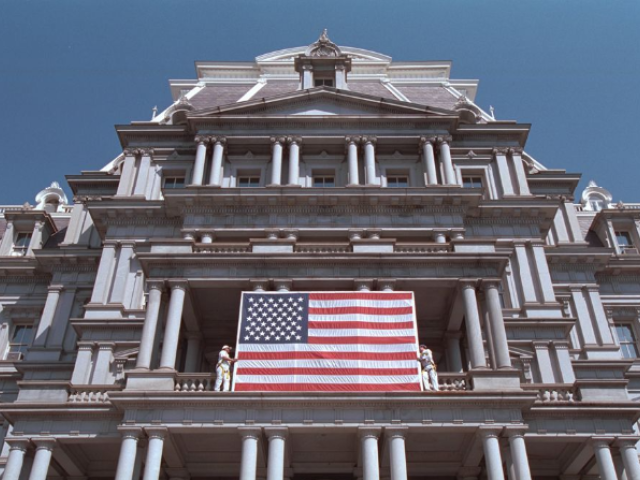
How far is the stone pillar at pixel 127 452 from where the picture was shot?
24.4m

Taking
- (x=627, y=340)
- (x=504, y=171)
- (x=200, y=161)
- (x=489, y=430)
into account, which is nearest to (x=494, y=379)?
(x=489, y=430)

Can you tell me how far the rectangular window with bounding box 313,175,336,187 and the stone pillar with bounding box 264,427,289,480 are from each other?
639 inches

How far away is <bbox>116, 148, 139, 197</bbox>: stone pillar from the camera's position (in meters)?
37.5

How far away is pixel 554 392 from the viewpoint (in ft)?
91.6

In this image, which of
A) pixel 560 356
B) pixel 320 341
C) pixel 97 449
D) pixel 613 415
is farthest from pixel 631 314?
pixel 97 449

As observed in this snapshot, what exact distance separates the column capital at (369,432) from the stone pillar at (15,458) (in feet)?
40.2

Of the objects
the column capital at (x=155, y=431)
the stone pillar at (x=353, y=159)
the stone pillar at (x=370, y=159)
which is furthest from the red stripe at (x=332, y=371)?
the stone pillar at (x=370, y=159)

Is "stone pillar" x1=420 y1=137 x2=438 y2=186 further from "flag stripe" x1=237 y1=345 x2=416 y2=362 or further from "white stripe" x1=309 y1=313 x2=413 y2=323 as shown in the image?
"flag stripe" x1=237 y1=345 x2=416 y2=362

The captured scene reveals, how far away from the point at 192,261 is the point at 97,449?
813 cm

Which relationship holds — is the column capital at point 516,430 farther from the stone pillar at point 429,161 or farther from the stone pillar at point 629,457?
Answer: the stone pillar at point 429,161

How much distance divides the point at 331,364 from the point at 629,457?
11.4 meters

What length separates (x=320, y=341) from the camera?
2745 centimetres

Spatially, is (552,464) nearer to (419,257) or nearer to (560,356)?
(560,356)

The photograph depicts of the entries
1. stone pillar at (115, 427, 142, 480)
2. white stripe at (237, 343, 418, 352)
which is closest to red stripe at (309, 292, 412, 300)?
white stripe at (237, 343, 418, 352)
